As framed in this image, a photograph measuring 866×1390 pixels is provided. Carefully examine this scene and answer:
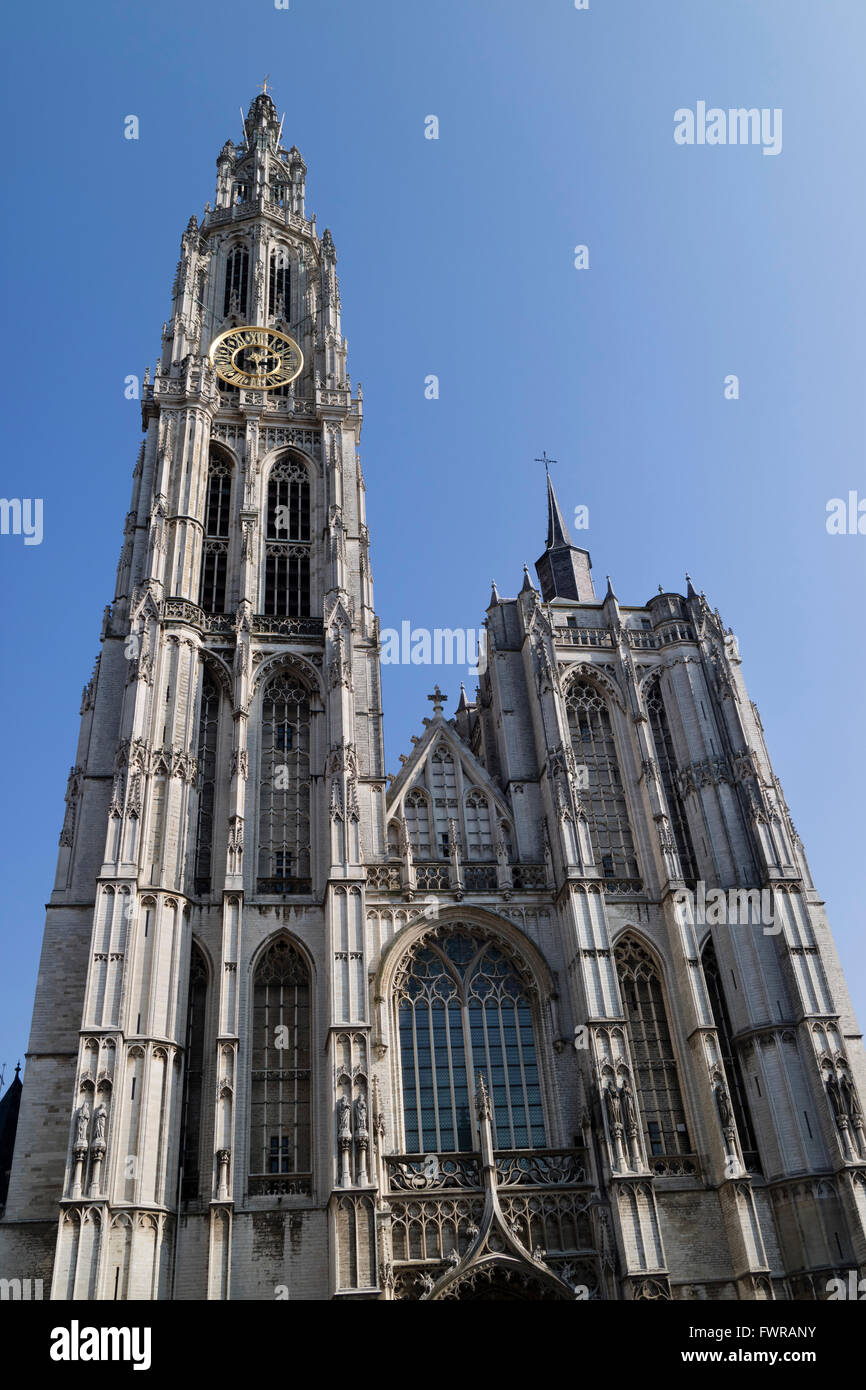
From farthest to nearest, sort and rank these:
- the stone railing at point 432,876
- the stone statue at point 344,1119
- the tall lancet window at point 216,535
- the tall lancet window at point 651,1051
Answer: the tall lancet window at point 216,535 → the stone railing at point 432,876 → the tall lancet window at point 651,1051 → the stone statue at point 344,1119

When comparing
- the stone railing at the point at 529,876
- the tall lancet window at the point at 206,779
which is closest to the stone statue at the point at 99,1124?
the tall lancet window at the point at 206,779

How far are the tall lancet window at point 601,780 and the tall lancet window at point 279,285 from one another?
Result: 2174 cm

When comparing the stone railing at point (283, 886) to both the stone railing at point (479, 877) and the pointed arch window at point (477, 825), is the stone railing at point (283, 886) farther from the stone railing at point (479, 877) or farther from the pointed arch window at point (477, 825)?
the pointed arch window at point (477, 825)

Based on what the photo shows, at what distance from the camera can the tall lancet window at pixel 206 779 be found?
30.0 m

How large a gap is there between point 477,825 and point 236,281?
27282 millimetres

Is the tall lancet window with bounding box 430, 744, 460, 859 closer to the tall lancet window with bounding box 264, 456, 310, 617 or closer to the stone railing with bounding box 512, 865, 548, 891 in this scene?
the stone railing with bounding box 512, 865, 548, 891

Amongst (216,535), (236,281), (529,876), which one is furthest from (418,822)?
(236,281)

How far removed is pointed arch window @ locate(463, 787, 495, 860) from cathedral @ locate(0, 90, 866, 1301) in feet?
0.32

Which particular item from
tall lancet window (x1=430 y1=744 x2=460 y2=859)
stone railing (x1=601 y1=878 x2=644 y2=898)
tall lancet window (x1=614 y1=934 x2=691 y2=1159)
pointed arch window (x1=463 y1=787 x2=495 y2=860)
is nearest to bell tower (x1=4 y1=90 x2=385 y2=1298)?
tall lancet window (x1=430 y1=744 x2=460 y2=859)

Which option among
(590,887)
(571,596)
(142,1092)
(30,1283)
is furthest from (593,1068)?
(571,596)

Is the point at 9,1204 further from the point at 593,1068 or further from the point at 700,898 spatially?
the point at 700,898

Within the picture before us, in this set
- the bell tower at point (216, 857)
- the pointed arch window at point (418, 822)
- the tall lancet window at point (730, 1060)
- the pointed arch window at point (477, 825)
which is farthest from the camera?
the pointed arch window at point (477, 825)

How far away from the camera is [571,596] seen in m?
39.5

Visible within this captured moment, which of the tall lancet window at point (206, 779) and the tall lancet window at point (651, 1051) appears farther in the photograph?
the tall lancet window at point (206, 779)
